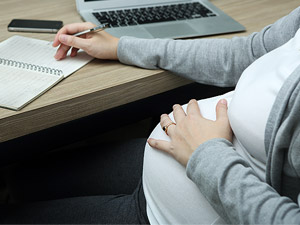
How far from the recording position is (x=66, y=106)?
0.74m

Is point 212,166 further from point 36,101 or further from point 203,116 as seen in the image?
point 36,101

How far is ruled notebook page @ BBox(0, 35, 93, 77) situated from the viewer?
84 centimetres

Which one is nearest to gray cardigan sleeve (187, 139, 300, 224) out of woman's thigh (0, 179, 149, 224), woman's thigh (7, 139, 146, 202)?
woman's thigh (0, 179, 149, 224)

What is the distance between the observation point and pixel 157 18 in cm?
104

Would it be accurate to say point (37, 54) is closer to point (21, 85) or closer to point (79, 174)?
point (21, 85)

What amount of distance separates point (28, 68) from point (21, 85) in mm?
72

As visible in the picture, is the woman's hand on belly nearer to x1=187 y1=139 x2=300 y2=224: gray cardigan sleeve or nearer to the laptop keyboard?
x1=187 y1=139 x2=300 y2=224: gray cardigan sleeve

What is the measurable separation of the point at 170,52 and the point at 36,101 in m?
0.32

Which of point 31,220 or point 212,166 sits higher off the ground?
point 212,166

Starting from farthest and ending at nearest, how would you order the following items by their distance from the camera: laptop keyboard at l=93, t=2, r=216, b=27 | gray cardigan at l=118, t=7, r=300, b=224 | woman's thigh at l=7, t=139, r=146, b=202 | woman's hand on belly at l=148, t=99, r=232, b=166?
laptop keyboard at l=93, t=2, r=216, b=27
woman's thigh at l=7, t=139, r=146, b=202
woman's hand on belly at l=148, t=99, r=232, b=166
gray cardigan at l=118, t=7, r=300, b=224

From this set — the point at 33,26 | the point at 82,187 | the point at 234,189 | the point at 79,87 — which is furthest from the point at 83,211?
the point at 33,26

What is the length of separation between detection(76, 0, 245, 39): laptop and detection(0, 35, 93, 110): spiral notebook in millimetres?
157

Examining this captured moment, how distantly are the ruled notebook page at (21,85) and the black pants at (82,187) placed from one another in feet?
0.80

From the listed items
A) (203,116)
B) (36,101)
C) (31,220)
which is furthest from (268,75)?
(31,220)
